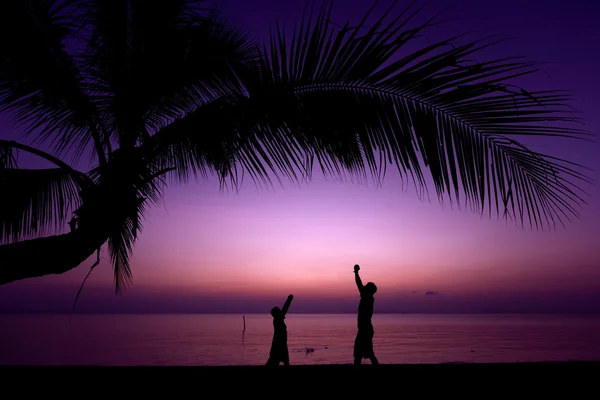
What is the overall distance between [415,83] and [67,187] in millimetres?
3099

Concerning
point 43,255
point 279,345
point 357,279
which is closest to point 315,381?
point 43,255

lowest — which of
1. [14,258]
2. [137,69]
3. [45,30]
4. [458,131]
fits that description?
[14,258]

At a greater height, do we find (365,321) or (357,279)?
(357,279)

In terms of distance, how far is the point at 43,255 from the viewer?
2543 millimetres

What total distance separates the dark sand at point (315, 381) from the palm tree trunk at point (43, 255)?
4.61 feet

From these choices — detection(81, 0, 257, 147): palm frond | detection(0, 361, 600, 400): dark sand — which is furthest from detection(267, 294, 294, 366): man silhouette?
detection(81, 0, 257, 147): palm frond

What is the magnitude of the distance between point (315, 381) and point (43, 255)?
237cm

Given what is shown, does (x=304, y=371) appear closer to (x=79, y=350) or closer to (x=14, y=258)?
(x=14, y=258)

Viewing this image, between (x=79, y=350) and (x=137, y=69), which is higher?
(x=137, y=69)

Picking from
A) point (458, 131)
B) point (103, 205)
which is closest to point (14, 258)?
point (103, 205)

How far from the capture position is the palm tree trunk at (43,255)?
2525 millimetres

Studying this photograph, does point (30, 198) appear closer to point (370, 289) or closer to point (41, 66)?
point (41, 66)

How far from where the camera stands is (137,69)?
10.2 feet

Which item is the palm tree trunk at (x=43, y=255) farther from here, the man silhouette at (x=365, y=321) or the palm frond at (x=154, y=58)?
the man silhouette at (x=365, y=321)
